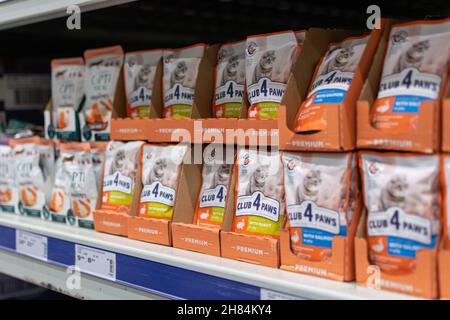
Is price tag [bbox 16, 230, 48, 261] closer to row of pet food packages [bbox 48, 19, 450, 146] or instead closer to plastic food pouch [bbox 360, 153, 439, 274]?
row of pet food packages [bbox 48, 19, 450, 146]

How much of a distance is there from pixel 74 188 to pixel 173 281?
2.02 feet

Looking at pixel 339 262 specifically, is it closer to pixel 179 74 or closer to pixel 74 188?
pixel 179 74

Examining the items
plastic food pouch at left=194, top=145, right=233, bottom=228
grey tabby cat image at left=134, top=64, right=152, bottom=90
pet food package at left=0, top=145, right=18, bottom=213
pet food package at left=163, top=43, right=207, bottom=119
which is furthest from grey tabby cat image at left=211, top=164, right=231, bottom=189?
pet food package at left=0, top=145, right=18, bottom=213

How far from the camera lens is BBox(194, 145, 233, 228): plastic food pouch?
4.58 ft

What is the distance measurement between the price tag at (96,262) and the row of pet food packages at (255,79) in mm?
410

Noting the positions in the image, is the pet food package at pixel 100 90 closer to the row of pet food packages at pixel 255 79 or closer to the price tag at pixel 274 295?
the row of pet food packages at pixel 255 79

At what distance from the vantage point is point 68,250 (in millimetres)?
1595

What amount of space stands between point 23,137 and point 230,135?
3.55 feet

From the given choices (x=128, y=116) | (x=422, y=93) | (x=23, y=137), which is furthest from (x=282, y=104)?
(x=23, y=137)

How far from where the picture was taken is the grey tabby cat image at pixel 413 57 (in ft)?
3.51

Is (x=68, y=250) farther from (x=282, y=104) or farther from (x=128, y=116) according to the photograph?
(x=282, y=104)

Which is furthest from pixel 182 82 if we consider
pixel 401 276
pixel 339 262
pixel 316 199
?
pixel 401 276

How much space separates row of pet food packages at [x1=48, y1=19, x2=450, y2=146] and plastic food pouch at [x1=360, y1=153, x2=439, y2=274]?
7 cm

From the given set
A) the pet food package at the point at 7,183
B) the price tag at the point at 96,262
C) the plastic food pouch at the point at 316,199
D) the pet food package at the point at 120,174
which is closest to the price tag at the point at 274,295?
the plastic food pouch at the point at 316,199
